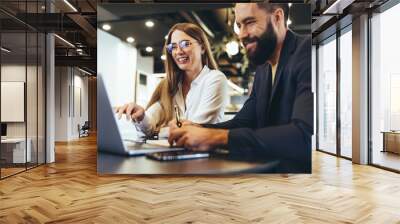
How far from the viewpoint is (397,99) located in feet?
Answer: 22.2

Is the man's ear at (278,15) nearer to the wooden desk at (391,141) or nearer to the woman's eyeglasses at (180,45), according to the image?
the woman's eyeglasses at (180,45)

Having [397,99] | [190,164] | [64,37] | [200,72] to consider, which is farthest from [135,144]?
[64,37]

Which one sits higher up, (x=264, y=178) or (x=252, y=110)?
(x=252, y=110)

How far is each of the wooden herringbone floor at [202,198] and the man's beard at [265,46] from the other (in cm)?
193

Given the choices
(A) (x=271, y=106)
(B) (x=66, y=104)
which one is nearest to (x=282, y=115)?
(A) (x=271, y=106)

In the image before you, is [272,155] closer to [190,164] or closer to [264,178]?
[264,178]

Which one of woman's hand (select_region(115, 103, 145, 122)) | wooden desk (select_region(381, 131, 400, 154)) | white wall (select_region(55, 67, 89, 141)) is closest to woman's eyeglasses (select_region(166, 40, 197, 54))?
woman's hand (select_region(115, 103, 145, 122))

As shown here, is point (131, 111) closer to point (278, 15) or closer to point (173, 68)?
→ point (173, 68)

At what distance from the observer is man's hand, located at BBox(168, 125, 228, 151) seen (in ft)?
19.1

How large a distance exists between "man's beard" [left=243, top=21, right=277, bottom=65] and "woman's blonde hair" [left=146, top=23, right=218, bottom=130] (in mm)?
681

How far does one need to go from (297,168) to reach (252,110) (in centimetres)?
116

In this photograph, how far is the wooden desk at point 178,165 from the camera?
5.85 metres

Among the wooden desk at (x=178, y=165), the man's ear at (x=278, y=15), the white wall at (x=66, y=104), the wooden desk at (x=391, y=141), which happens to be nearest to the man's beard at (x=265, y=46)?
the man's ear at (x=278, y=15)

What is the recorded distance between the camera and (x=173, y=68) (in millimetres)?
5934
